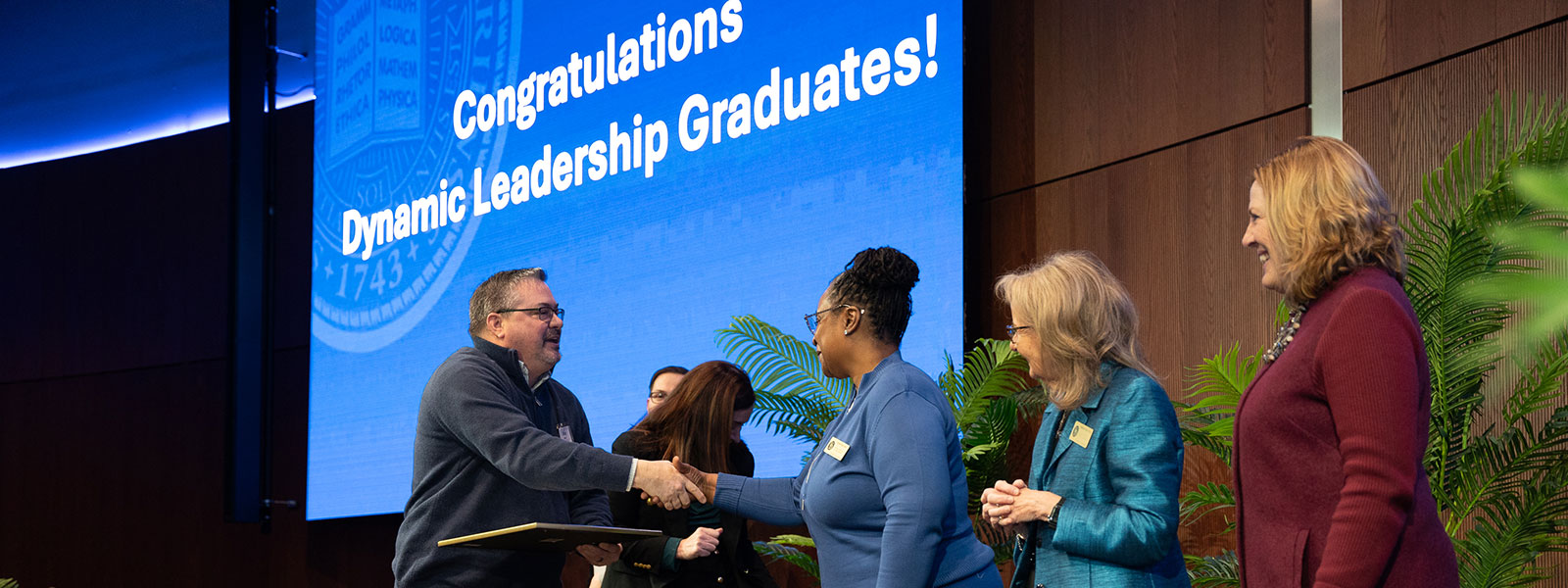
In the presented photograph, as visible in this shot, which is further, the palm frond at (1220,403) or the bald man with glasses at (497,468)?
the palm frond at (1220,403)

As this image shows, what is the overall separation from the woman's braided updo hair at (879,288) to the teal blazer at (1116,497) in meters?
0.42

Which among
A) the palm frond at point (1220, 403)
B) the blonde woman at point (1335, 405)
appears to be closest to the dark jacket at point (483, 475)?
the palm frond at point (1220, 403)

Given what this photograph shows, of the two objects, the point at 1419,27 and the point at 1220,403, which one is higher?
the point at 1419,27

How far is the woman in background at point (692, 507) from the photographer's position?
3.65m

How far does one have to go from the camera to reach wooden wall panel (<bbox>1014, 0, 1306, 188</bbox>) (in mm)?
4090

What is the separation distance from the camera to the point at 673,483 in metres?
3.23

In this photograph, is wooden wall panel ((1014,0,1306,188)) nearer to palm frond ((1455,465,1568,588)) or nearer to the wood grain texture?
the wood grain texture

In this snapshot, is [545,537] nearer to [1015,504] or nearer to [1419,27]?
[1015,504]

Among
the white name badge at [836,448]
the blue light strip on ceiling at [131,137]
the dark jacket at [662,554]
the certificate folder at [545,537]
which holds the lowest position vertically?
the dark jacket at [662,554]

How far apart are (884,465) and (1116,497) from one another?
0.41 metres

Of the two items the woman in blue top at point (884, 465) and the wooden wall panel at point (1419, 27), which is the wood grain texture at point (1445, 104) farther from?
the woman in blue top at point (884, 465)

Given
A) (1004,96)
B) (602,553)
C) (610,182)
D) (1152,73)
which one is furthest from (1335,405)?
(610,182)

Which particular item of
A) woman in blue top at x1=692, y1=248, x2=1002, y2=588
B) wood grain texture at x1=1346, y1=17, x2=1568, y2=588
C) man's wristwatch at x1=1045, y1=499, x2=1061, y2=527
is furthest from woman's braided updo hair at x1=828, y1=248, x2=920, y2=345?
wood grain texture at x1=1346, y1=17, x2=1568, y2=588

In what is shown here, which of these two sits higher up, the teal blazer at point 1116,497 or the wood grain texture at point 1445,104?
the wood grain texture at point 1445,104
